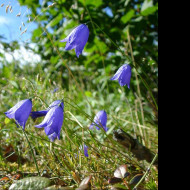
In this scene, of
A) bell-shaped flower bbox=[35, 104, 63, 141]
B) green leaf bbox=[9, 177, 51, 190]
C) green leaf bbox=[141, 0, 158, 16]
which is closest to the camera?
green leaf bbox=[9, 177, 51, 190]

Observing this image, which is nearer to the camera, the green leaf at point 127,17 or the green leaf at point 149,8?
the green leaf at point 149,8

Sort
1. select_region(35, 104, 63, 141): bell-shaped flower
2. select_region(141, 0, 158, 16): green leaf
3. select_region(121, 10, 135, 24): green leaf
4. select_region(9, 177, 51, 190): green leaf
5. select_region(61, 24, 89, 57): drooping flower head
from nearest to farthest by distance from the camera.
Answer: select_region(9, 177, 51, 190): green leaf → select_region(35, 104, 63, 141): bell-shaped flower → select_region(61, 24, 89, 57): drooping flower head → select_region(141, 0, 158, 16): green leaf → select_region(121, 10, 135, 24): green leaf

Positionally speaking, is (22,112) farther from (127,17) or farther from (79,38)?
(127,17)

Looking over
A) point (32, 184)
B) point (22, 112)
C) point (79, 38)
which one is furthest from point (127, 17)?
point (32, 184)

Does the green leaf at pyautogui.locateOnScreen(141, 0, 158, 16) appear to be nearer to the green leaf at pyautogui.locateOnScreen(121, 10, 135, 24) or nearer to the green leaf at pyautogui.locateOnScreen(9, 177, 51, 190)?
the green leaf at pyautogui.locateOnScreen(121, 10, 135, 24)

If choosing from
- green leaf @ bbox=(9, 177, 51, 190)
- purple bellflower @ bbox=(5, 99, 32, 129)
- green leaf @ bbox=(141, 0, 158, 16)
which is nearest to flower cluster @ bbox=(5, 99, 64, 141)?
purple bellflower @ bbox=(5, 99, 32, 129)

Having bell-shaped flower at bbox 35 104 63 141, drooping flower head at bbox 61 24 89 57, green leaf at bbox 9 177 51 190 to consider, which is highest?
drooping flower head at bbox 61 24 89 57

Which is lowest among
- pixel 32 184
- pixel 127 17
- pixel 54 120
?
pixel 32 184

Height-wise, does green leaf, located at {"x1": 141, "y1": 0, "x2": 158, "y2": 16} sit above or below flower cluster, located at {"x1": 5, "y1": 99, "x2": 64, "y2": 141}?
above

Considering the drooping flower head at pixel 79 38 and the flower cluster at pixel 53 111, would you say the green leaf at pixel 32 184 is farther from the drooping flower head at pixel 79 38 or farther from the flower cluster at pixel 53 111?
the drooping flower head at pixel 79 38

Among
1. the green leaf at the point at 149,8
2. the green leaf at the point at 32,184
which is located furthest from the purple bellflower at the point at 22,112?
the green leaf at the point at 149,8
